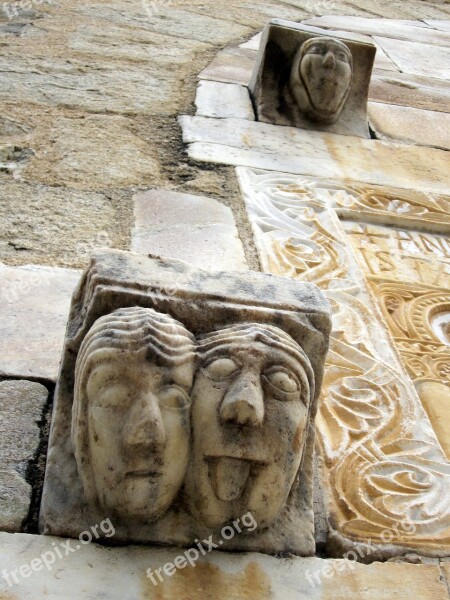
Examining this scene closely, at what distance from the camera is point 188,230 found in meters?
2.62

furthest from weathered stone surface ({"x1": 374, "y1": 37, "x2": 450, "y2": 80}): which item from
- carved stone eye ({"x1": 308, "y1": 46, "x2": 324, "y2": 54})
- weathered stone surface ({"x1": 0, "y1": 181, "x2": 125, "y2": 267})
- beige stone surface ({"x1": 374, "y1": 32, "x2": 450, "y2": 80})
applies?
weathered stone surface ({"x1": 0, "y1": 181, "x2": 125, "y2": 267})

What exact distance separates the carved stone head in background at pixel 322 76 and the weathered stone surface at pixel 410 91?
841 millimetres

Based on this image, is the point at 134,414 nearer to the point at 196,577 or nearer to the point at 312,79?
the point at 196,577

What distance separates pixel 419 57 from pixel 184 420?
492cm

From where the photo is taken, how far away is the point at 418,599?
141 cm

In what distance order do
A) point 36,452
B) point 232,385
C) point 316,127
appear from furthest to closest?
point 316,127, point 36,452, point 232,385

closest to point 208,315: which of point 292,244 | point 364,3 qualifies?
point 292,244

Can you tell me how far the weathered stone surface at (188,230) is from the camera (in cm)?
245

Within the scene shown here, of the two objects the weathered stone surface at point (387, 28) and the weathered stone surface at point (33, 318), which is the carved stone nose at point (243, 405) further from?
the weathered stone surface at point (387, 28)

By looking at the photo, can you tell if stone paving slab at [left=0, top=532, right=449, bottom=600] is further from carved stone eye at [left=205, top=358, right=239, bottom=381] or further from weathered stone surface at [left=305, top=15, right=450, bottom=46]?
weathered stone surface at [left=305, top=15, right=450, bottom=46]

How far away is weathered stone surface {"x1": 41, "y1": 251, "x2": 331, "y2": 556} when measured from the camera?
1.35 metres

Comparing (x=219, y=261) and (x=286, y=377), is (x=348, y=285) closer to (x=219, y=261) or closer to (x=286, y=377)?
(x=219, y=261)

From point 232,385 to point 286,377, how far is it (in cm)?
11

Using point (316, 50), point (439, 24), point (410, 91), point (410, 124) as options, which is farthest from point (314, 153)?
point (439, 24)
